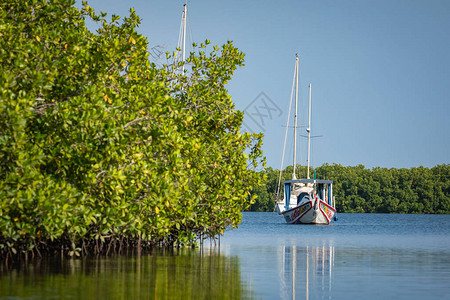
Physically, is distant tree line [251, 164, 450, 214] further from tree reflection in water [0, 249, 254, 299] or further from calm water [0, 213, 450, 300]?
tree reflection in water [0, 249, 254, 299]

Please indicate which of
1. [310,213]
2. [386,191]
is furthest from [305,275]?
[386,191]

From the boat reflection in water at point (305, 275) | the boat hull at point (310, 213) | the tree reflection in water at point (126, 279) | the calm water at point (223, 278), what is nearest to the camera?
the tree reflection in water at point (126, 279)

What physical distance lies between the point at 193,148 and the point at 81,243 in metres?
4.67

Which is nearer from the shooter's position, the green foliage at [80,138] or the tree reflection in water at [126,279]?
the tree reflection in water at [126,279]

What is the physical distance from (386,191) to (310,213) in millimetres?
90275

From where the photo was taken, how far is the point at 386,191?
465 feet

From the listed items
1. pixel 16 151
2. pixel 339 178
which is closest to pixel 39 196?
pixel 16 151

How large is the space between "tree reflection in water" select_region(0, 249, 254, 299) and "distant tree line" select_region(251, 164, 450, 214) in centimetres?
12050

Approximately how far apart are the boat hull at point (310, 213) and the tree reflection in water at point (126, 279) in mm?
36510

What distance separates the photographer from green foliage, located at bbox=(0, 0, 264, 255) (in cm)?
1455

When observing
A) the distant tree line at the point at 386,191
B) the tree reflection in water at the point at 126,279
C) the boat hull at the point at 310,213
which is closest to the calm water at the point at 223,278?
the tree reflection in water at the point at 126,279

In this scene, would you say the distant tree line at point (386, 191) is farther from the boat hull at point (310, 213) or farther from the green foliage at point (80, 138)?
the green foliage at point (80, 138)

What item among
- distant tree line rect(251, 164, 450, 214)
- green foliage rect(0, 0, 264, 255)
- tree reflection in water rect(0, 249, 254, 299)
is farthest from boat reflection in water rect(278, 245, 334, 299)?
distant tree line rect(251, 164, 450, 214)

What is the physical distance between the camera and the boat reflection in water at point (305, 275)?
13.0 metres
